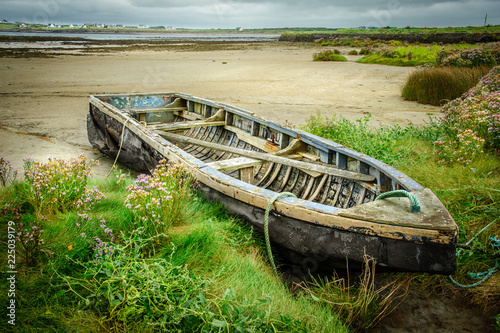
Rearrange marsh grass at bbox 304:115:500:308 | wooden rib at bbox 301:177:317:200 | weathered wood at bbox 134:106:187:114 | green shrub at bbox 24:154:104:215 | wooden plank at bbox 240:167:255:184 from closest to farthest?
marsh grass at bbox 304:115:500:308 < green shrub at bbox 24:154:104:215 < wooden rib at bbox 301:177:317:200 < wooden plank at bbox 240:167:255:184 < weathered wood at bbox 134:106:187:114

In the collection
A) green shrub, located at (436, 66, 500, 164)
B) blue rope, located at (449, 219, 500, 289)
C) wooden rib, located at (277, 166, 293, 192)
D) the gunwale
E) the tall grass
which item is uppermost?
the tall grass

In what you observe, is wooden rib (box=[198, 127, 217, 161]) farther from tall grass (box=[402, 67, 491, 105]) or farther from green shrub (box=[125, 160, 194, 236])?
tall grass (box=[402, 67, 491, 105])

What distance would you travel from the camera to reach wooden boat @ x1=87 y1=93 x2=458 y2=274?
2297 millimetres

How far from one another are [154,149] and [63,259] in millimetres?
2296

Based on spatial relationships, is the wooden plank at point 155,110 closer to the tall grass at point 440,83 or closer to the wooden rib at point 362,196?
the wooden rib at point 362,196

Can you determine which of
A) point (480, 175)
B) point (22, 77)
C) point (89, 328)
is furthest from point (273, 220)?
point (22, 77)

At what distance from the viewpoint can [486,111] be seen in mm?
4559

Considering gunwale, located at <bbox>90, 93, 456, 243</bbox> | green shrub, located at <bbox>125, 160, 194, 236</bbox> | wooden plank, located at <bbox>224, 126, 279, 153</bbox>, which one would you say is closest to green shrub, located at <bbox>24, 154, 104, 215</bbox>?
green shrub, located at <bbox>125, 160, 194, 236</bbox>

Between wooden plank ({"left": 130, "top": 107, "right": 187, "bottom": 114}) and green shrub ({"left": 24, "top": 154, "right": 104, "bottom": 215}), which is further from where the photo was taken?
wooden plank ({"left": 130, "top": 107, "right": 187, "bottom": 114})

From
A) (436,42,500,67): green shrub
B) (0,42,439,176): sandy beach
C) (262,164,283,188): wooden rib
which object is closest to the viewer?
(262,164,283,188): wooden rib

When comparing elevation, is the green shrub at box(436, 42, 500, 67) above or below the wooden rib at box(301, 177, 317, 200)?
above

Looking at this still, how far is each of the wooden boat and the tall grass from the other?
17.6 feet

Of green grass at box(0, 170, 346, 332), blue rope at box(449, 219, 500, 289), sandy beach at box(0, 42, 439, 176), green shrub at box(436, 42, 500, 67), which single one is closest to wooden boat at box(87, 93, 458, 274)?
green grass at box(0, 170, 346, 332)

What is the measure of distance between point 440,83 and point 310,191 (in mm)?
7575
